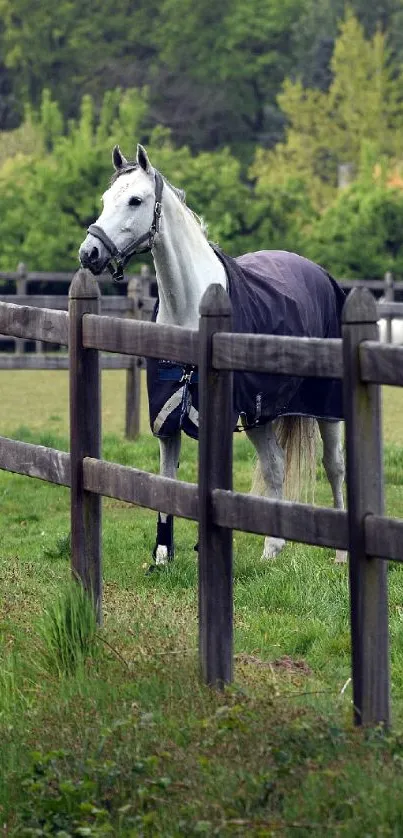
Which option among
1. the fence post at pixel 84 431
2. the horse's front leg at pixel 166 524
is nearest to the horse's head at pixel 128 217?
the horse's front leg at pixel 166 524

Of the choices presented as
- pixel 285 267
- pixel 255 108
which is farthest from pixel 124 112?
pixel 285 267

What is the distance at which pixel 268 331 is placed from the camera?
8.09m

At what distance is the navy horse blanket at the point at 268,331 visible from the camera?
309 inches

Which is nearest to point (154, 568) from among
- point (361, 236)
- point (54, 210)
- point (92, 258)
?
point (92, 258)

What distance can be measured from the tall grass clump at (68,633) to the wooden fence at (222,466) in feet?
1.10

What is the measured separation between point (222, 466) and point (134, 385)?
1054cm

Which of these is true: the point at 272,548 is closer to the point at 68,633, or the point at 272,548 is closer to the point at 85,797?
the point at 68,633

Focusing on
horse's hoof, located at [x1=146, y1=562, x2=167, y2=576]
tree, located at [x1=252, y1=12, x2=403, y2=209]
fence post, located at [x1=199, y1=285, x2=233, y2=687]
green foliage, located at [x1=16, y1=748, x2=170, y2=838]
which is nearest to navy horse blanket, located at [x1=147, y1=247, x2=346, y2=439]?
horse's hoof, located at [x1=146, y1=562, x2=167, y2=576]

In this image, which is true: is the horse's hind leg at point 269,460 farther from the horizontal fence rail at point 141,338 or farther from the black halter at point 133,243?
the horizontal fence rail at point 141,338

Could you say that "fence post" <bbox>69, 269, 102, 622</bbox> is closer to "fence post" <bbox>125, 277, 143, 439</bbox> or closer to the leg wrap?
the leg wrap

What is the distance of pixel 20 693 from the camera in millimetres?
5152

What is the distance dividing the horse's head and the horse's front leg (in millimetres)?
909

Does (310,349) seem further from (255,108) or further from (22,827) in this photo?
(255,108)

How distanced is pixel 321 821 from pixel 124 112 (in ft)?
135
